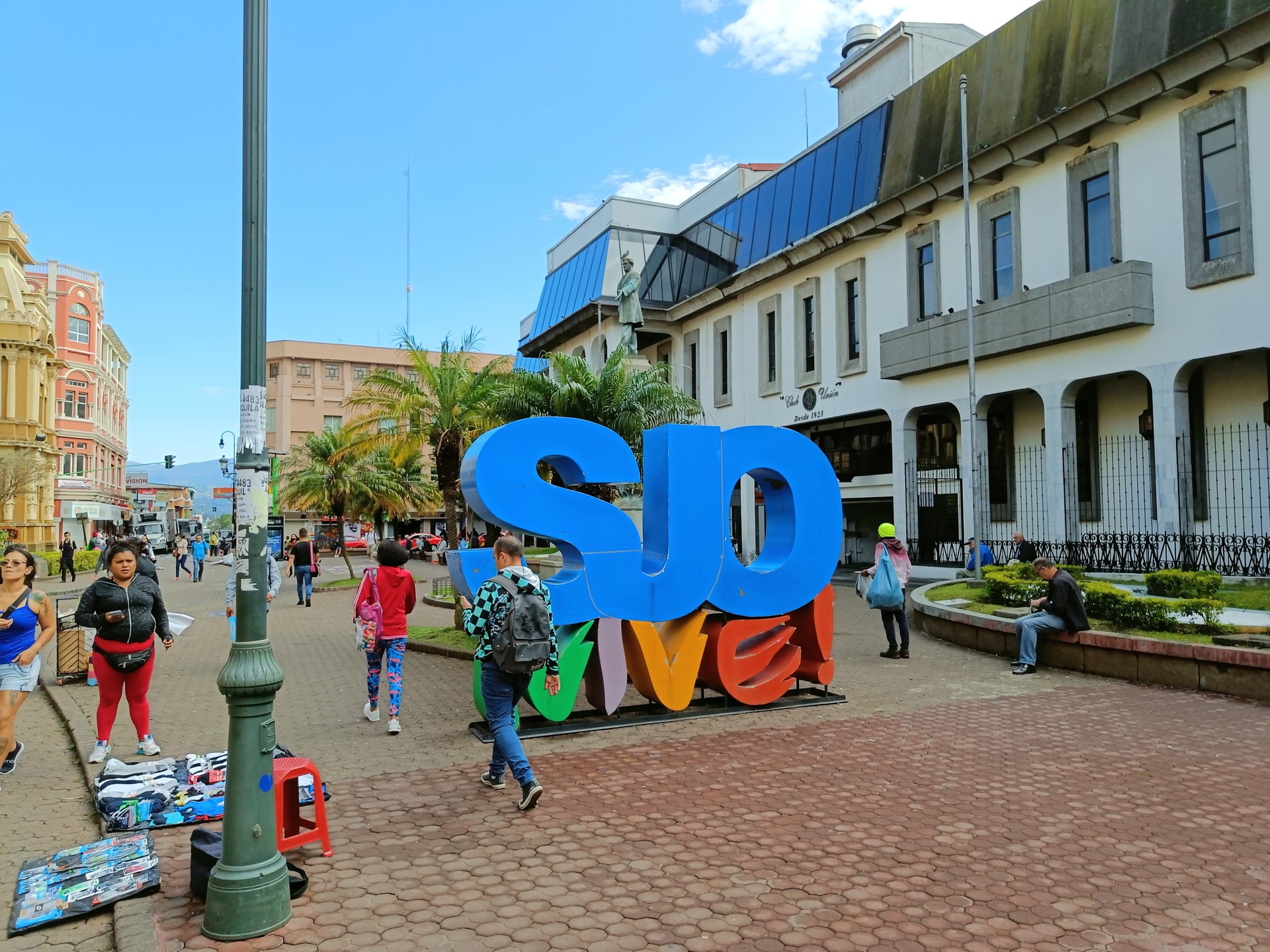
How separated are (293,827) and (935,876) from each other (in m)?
3.50

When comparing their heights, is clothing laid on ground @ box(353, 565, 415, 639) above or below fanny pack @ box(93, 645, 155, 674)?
above

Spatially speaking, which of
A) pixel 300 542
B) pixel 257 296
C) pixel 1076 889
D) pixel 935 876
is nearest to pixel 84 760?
pixel 257 296

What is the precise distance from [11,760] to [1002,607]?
1205 cm

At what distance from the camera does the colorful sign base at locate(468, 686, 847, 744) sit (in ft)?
25.7

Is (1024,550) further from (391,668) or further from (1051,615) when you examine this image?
(391,668)

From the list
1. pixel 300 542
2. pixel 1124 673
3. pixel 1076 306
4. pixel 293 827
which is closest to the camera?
pixel 293 827

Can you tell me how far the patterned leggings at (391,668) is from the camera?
26.0 ft

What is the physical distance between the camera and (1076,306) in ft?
64.7

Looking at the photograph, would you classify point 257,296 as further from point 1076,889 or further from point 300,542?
point 300,542

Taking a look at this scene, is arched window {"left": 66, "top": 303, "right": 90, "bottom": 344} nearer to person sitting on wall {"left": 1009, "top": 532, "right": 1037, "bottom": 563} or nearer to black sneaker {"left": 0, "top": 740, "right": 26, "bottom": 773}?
person sitting on wall {"left": 1009, "top": 532, "right": 1037, "bottom": 563}

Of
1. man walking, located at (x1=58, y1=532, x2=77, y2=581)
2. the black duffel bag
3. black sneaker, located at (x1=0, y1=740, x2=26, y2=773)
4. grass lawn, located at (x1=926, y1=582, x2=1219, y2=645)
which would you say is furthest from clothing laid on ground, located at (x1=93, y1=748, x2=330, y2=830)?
man walking, located at (x1=58, y1=532, x2=77, y2=581)

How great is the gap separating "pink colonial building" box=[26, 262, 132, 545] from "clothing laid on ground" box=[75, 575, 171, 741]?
62.1 m

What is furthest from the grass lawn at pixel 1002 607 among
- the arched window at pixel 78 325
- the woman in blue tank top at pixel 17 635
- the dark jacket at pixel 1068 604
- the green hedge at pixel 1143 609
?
the arched window at pixel 78 325

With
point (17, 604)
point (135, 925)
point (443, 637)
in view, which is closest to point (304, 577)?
point (443, 637)
